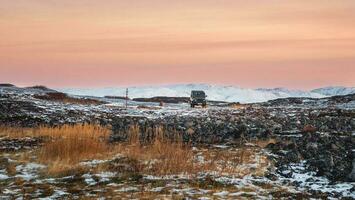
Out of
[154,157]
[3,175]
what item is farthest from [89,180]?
[154,157]

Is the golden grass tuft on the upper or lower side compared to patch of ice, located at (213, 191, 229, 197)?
upper

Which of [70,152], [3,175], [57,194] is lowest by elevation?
[57,194]

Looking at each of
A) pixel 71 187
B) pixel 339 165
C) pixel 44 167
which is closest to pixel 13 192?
pixel 71 187

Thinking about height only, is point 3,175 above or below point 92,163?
below

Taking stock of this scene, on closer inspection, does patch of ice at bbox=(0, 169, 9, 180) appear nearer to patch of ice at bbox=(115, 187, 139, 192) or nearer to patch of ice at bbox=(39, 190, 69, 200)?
patch of ice at bbox=(39, 190, 69, 200)

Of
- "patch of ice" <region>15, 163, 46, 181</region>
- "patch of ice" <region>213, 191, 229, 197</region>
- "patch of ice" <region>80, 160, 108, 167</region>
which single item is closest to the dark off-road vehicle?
"patch of ice" <region>80, 160, 108, 167</region>

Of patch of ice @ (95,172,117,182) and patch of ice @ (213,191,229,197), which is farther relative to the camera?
patch of ice @ (95,172,117,182)

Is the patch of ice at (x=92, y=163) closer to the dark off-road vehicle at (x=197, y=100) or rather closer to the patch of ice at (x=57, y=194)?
the patch of ice at (x=57, y=194)

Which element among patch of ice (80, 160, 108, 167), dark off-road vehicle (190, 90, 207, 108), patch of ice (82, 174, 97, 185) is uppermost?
dark off-road vehicle (190, 90, 207, 108)

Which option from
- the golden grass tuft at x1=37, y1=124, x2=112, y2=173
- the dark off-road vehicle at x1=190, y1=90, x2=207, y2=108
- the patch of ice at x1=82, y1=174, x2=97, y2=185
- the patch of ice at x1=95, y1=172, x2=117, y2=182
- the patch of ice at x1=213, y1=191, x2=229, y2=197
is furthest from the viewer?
the dark off-road vehicle at x1=190, y1=90, x2=207, y2=108

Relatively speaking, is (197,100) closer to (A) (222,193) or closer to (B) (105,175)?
(B) (105,175)

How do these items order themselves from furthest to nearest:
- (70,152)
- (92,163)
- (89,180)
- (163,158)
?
(70,152), (92,163), (163,158), (89,180)

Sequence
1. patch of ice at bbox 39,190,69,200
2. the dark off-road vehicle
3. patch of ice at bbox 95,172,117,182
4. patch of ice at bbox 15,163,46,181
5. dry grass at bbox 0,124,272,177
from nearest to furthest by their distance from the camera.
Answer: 1. patch of ice at bbox 39,190,69,200
2. patch of ice at bbox 95,172,117,182
3. patch of ice at bbox 15,163,46,181
4. dry grass at bbox 0,124,272,177
5. the dark off-road vehicle

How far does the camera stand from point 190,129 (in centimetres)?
2492
